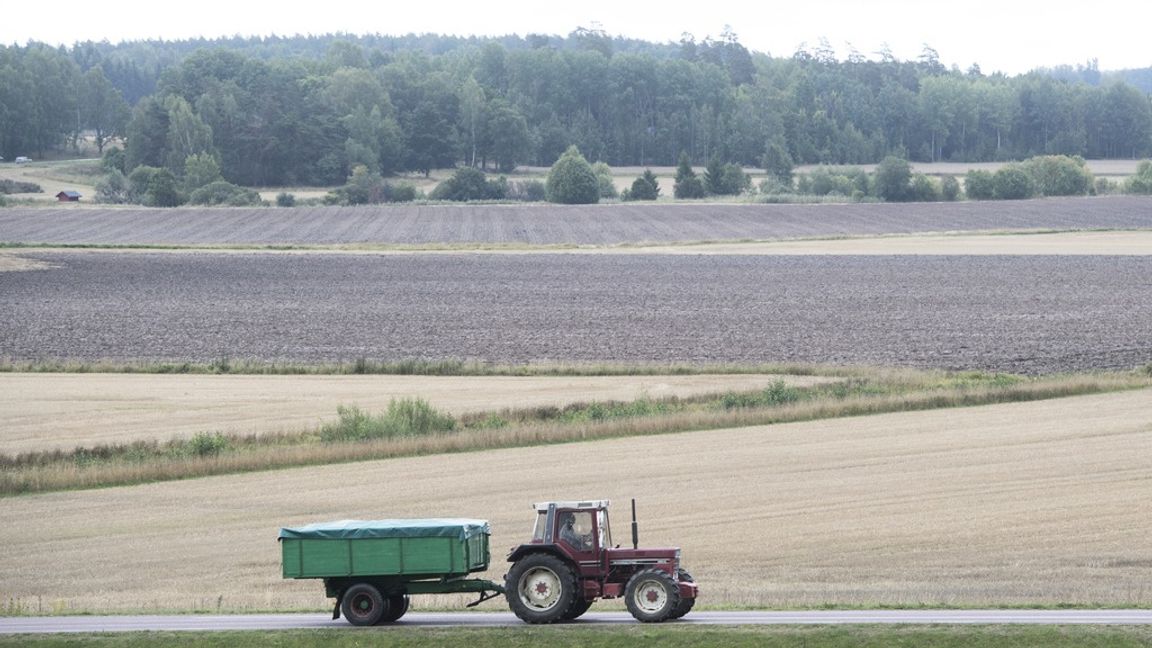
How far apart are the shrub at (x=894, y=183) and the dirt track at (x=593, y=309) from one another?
5599cm

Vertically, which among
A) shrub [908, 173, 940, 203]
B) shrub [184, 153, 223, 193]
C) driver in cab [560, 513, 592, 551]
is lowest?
driver in cab [560, 513, 592, 551]

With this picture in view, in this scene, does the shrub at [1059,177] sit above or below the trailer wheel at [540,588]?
Result: above

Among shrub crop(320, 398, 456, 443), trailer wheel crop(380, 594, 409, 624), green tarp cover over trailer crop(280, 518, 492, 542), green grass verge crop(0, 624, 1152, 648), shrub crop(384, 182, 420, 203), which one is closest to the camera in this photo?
green grass verge crop(0, 624, 1152, 648)

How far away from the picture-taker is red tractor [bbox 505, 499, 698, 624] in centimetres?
2095

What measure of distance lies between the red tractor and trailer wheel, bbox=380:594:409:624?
1.78m

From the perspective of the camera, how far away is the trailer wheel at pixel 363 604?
21.6 m

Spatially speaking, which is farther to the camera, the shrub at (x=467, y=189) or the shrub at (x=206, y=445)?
the shrub at (x=467, y=189)

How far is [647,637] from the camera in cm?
2005

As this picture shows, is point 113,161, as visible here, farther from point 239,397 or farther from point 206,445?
point 206,445

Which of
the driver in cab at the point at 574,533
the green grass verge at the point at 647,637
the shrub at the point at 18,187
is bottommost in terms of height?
the green grass verge at the point at 647,637

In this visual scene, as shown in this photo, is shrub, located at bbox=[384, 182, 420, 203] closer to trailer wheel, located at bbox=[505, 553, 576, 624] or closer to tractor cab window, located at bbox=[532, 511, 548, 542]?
tractor cab window, located at bbox=[532, 511, 548, 542]

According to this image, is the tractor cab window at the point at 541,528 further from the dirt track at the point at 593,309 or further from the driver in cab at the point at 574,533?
the dirt track at the point at 593,309

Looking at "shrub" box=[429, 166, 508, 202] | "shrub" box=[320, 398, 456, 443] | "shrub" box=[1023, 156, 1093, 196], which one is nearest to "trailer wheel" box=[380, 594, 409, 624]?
"shrub" box=[320, 398, 456, 443]

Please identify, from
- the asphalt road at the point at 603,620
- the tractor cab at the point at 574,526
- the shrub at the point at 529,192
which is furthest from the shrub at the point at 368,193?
the tractor cab at the point at 574,526
